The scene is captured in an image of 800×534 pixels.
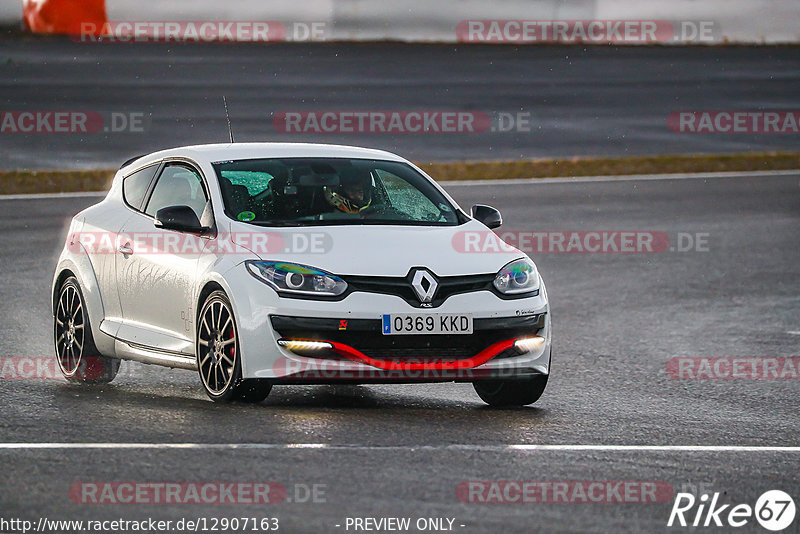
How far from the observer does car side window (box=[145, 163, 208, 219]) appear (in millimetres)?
10367

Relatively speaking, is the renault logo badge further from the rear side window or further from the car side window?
the rear side window

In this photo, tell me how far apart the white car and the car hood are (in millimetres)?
11

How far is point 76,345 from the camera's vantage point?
36.1 feet

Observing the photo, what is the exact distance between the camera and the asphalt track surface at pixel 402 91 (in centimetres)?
2767

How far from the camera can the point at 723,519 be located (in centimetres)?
673

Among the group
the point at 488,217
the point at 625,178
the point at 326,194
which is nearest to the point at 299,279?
the point at 326,194

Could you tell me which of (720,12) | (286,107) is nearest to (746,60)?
(720,12)

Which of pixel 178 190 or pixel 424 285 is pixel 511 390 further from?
pixel 178 190
